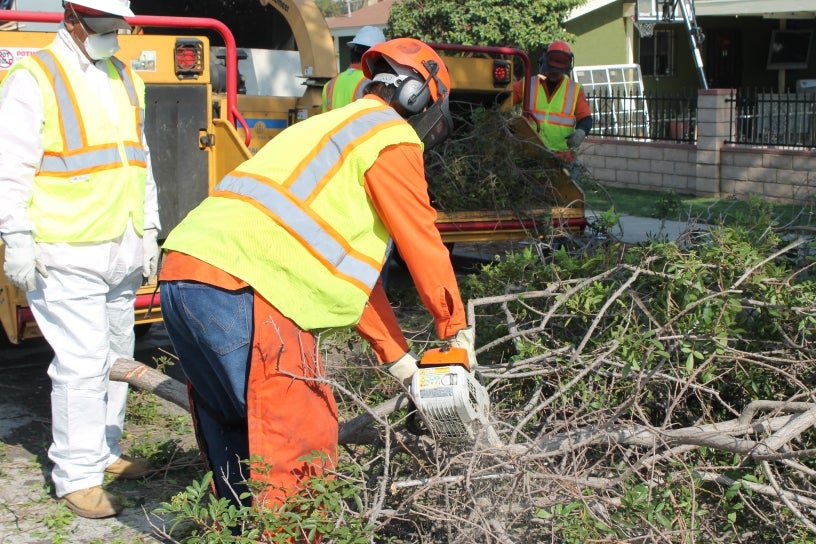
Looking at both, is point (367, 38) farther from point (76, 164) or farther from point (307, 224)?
point (307, 224)

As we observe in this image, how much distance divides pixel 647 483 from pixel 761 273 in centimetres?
117

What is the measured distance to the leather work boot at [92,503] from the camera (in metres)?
4.11

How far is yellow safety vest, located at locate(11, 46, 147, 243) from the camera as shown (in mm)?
4055

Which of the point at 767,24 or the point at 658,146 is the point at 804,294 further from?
the point at 767,24

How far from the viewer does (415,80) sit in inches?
130

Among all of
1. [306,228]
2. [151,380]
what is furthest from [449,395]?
[151,380]

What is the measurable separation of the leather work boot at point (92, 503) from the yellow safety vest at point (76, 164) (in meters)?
1.02

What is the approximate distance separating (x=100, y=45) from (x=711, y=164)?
988cm

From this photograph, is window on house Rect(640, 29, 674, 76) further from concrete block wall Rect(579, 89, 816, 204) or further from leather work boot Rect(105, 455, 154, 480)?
leather work boot Rect(105, 455, 154, 480)

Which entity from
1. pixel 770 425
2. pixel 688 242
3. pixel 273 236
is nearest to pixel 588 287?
pixel 688 242

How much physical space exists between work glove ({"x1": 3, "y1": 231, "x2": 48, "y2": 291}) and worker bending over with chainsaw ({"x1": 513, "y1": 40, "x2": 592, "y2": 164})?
511 centimetres

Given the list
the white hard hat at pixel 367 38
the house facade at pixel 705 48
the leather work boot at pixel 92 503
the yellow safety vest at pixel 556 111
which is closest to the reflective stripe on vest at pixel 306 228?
the leather work boot at pixel 92 503

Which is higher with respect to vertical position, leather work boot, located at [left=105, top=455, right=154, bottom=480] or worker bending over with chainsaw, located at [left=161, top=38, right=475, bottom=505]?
worker bending over with chainsaw, located at [left=161, top=38, right=475, bottom=505]

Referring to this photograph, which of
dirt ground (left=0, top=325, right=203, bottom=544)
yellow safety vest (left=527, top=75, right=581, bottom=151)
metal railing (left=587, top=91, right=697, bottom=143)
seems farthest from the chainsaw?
metal railing (left=587, top=91, right=697, bottom=143)
